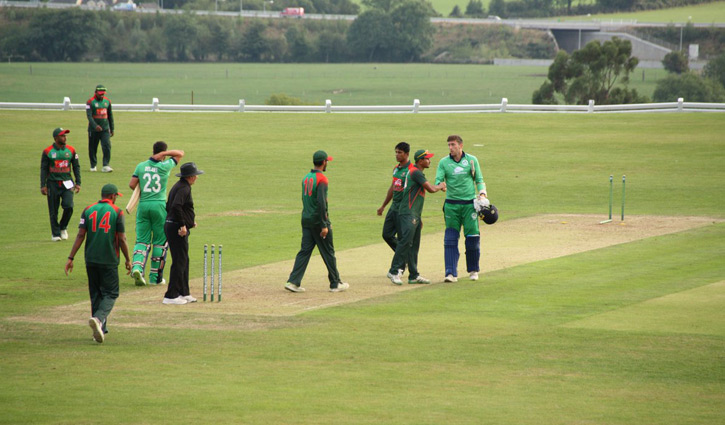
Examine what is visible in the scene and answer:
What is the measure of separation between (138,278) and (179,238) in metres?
2.10

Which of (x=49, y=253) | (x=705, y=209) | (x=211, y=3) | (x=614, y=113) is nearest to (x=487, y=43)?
(x=211, y=3)

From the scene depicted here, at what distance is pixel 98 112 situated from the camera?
99.9ft

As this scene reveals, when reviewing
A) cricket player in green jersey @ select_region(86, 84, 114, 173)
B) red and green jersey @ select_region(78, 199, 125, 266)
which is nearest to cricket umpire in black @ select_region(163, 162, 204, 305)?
red and green jersey @ select_region(78, 199, 125, 266)

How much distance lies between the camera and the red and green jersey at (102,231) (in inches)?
482

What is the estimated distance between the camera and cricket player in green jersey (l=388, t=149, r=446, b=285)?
51.9 feet

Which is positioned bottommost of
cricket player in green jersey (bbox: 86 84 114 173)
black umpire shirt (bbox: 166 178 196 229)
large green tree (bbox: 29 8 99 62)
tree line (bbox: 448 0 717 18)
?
black umpire shirt (bbox: 166 178 196 229)

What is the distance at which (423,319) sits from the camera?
13.4m

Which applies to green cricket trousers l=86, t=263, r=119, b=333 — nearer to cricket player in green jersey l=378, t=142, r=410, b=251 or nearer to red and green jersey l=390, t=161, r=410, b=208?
cricket player in green jersey l=378, t=142, r=410, b=251

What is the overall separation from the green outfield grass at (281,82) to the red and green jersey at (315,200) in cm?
7438

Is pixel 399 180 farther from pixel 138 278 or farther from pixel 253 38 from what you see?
pixel 253 38

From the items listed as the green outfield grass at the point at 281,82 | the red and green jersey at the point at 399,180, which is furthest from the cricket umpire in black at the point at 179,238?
the green outfield grass at the point at 281,82

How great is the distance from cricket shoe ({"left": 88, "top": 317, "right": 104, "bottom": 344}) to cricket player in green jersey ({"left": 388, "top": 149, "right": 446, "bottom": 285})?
220 inches

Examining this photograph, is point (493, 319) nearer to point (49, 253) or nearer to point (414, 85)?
point (49, 253)

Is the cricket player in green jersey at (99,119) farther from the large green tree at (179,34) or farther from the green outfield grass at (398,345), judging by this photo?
the large green tree at (179,34)
